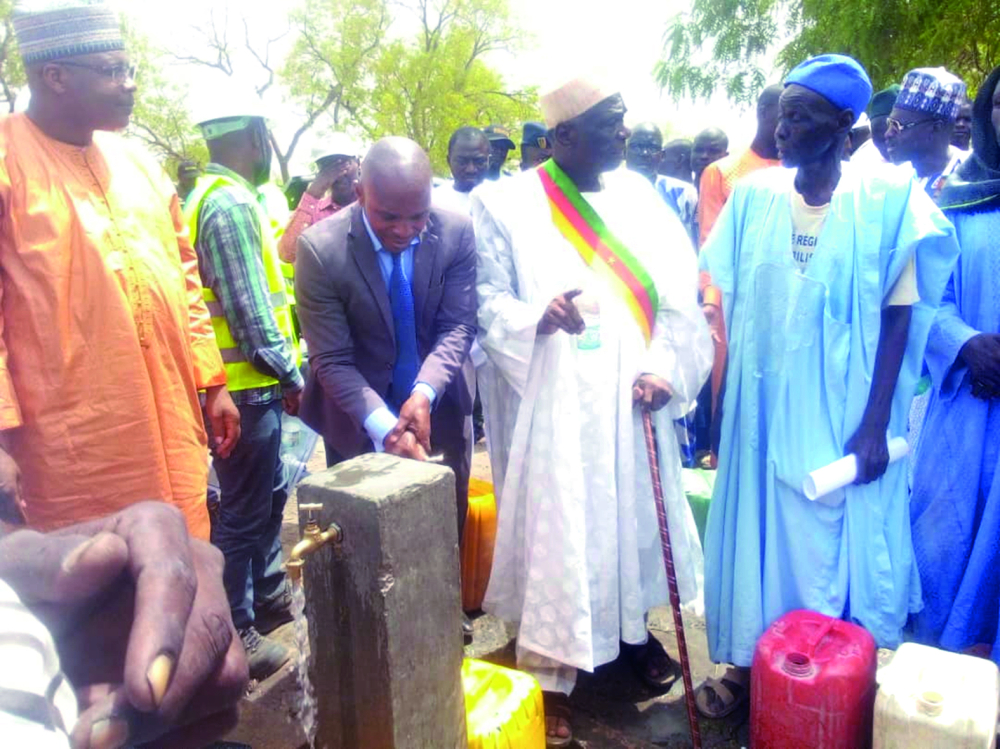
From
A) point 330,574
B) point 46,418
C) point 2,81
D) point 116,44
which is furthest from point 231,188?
point 2,81

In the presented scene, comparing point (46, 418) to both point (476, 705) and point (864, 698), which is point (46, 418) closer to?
point (476, 705)

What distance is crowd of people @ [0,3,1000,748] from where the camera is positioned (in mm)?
2387

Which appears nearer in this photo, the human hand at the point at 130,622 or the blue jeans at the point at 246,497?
the human hand at the point at 130,622

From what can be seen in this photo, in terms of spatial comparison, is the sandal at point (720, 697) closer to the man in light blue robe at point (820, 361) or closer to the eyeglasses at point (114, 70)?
the man in light blue robe at point (820, 361)

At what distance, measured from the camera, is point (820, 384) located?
272cm

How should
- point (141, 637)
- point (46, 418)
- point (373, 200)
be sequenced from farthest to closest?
point (373, 200) → point (46, 418) → point (141, 637)

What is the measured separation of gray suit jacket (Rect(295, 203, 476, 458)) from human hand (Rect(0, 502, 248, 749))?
1.19 m

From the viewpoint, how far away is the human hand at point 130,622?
4.19 ft

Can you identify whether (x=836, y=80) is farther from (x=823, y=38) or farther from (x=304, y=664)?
(x=823, y=38)

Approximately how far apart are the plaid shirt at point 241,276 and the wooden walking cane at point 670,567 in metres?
1.39

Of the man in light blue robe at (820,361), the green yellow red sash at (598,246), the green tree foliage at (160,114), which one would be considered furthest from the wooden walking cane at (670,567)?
the green tree foliage at (160,114)

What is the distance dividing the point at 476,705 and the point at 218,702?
108 cm

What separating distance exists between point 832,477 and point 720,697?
0.93 meters

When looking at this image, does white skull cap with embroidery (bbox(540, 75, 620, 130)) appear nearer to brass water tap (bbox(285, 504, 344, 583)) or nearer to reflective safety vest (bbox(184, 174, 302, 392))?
reflective safety vest (bbox(184, 174, 302, 392))
